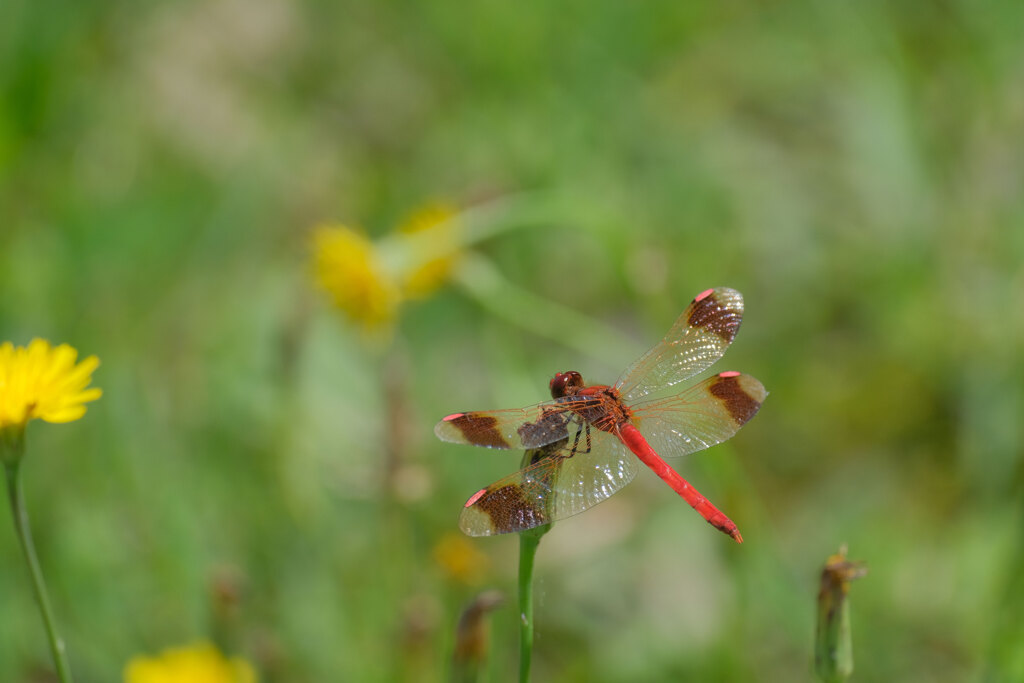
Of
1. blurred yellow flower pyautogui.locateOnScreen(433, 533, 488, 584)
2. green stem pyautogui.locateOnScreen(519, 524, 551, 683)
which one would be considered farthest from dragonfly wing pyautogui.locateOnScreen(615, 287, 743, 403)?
blurred yellow flower pyautogui.locateOnScreen(433, 533, 488, 584)

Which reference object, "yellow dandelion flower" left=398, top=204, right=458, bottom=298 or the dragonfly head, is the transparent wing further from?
"yellow dandelion flower" left=398, top=204, right=458, bottom=298

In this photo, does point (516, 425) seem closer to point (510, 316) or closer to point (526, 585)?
point (526, 585)

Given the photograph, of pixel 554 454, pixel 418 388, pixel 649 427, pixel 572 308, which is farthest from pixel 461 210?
pixel 554 454

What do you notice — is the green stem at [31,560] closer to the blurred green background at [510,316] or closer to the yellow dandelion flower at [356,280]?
the blurred green background at [510,316]

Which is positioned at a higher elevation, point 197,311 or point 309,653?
point 197,311

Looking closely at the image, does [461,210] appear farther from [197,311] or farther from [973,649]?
[973,649]

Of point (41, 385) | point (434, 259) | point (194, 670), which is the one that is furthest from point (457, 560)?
point (41, 385)
